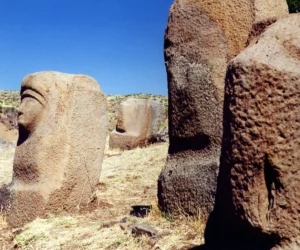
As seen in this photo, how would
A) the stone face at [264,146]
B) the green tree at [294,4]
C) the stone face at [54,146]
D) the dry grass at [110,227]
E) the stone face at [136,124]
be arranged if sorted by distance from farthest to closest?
1. the stone face at [136,124]
2. the green tree at [294,4]
3. the stone face at [54,146]
4. the dry grass at [110,227]
5. the stone face at [264,146]

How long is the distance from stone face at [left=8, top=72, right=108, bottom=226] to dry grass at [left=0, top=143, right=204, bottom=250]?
20cm

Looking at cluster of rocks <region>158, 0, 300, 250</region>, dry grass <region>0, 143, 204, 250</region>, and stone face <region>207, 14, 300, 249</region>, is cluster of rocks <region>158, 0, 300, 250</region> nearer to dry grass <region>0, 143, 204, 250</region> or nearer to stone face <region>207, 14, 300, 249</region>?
stone face <region>207, 14, 300, 249</region>

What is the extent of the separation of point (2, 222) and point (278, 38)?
3555 millimetres

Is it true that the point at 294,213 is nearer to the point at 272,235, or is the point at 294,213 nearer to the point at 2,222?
the point at 272,235

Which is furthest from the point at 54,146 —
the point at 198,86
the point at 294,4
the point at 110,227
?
the point at 294,4

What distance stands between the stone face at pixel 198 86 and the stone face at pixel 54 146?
1.25m

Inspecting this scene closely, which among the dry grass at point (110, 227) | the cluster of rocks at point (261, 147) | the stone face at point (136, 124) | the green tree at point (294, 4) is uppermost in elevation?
the green tree at point (294, 4)

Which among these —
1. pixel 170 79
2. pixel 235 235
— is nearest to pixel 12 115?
pixel 170 79

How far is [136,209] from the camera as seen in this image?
14.5 feet

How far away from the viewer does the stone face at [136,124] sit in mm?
11070

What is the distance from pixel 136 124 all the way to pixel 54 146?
6.74m

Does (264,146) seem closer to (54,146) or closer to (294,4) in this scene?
(54,146)

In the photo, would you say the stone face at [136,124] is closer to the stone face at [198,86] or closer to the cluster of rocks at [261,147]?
the stone face at [198,86]

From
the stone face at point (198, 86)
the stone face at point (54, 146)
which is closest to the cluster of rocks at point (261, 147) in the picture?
the stone face at point (198, 86)
